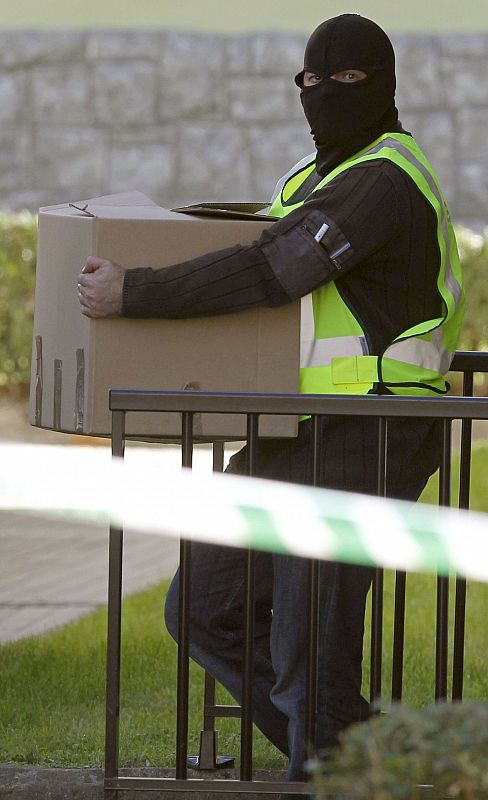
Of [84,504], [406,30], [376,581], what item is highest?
[406,30]

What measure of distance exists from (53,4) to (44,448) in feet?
18.6

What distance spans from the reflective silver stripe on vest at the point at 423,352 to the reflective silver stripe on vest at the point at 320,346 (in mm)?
64

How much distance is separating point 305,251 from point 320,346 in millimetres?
219

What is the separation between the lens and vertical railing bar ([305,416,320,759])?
3.18 meters

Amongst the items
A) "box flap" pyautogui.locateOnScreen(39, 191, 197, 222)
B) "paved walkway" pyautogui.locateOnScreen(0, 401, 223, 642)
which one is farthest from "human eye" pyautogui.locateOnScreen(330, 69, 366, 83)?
"paved walkway" pyautogui.locateOnScreen(0, 401, 223, 642)

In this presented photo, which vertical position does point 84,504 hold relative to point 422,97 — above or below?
below

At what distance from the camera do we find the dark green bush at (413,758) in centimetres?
199

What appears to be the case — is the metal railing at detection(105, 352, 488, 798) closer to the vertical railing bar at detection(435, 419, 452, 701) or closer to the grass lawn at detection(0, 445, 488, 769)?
the vertical railing bar at detection(435, 419, 452, 701)

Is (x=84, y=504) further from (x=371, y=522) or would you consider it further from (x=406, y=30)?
(x=406, y=30)

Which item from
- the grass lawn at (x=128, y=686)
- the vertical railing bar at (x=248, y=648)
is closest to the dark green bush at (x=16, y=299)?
the grass lawn at (x=128, y=686)

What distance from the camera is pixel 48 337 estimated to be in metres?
3.47

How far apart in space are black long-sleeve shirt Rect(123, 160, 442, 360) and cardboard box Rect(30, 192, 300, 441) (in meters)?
0.05

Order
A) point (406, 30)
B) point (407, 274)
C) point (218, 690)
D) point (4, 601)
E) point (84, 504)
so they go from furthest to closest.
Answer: point (406, 30)
point (84, 504)
point (4, 601)
point (218, 690)
point (407, 274)

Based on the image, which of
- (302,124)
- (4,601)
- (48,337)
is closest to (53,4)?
(302,124)
